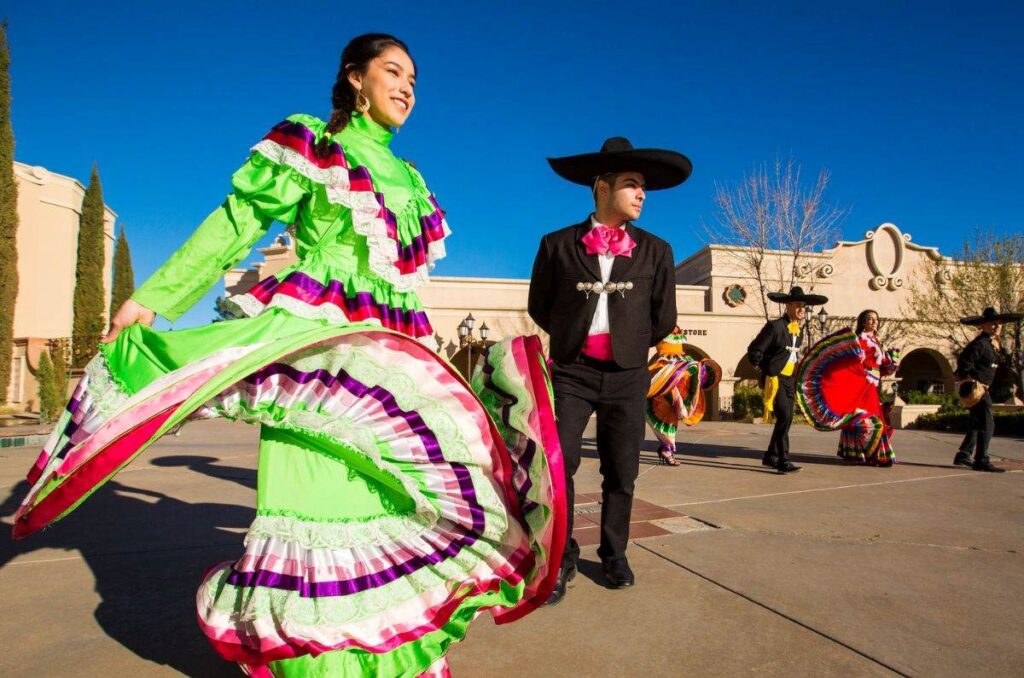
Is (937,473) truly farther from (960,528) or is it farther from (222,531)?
(222,531)

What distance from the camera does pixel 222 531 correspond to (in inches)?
139

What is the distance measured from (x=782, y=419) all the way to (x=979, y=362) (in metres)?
2.80

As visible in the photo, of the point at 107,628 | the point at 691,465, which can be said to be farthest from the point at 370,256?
the point at 691,465

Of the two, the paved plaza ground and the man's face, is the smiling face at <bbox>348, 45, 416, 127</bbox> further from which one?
the paved plaza ground

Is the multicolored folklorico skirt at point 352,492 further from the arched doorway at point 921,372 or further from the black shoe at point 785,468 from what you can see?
the arched doorway at point 921,372

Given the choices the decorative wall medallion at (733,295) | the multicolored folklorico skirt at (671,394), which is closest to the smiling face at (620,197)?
the multicolored folklorico skirt at (671,394)

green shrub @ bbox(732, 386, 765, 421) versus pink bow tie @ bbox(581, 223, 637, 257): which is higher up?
pink bow tie @ bbox(581, 223, 637, 257)

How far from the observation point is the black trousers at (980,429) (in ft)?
20.6

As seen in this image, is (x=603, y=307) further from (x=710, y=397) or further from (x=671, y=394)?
(x=710, y=397)

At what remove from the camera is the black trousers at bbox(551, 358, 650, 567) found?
9.37ft

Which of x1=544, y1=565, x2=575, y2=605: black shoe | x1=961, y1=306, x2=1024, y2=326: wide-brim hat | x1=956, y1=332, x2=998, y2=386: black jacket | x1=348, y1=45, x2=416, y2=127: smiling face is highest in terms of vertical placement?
x1=348, y1=45, x2=416, y2=127: smiling face

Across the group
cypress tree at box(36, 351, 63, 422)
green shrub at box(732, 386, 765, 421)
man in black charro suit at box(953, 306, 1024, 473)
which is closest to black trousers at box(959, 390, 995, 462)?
man in black charro suit at box(953, 306, 1024, 473)

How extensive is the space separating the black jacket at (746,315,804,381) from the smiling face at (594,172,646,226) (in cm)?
404

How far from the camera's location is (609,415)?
2936mm
